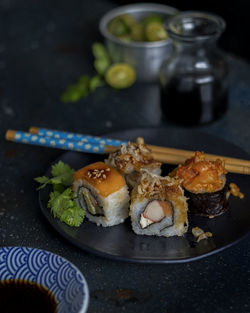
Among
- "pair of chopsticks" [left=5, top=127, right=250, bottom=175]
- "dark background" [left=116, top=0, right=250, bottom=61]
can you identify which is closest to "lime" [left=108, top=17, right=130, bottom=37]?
"dark background" [left=116, top=0, right=250, bottom=61]

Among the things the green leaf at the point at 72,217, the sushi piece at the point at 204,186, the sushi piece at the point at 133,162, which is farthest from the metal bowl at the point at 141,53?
the green leaf at the point at 72,217

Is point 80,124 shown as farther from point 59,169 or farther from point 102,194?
point 102,194

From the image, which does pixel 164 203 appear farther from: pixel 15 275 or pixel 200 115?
pixel 200 115

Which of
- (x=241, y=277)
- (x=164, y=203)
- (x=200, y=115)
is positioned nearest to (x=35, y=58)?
(x=200, y=115)

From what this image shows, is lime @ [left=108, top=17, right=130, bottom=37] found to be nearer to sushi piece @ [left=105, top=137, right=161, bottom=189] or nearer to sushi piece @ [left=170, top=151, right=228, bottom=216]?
sushi piece @ [left=105, top=137, right=161, bottom=189]

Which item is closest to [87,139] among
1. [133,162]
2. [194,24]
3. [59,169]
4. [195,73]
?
[59,169]

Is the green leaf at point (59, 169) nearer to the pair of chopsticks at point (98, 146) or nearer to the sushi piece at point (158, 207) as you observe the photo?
the pair of chopsticks at point (98, 146)
